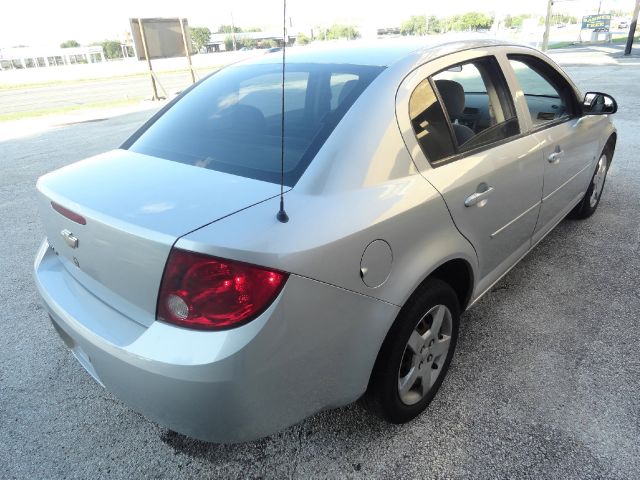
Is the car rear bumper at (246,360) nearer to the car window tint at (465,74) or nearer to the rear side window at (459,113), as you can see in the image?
the rear side window at (459,113)

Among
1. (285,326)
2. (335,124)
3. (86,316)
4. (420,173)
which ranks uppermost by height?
(335,124)

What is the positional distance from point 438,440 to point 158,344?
1265 millimetres

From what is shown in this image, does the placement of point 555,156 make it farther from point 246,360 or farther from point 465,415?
point 246,360

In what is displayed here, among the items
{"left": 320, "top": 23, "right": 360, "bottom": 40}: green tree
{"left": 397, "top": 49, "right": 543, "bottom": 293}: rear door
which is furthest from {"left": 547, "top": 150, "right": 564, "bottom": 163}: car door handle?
{"left": 320, "top": 23, "right": 360, "bottom": 40}: green tree

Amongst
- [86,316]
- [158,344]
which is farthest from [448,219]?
[86,316]

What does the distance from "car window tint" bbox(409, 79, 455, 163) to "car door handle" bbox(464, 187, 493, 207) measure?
213mm

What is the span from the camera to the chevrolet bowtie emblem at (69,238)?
173cm

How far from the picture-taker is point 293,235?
4.64 ft

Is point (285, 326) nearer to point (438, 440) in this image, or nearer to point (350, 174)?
point (350, 174)

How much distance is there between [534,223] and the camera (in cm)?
281

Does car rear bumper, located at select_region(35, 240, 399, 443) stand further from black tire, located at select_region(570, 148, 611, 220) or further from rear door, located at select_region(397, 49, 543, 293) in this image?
black tire, located at select_region(570, 148, 611, 220)

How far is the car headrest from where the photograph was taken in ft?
7.18

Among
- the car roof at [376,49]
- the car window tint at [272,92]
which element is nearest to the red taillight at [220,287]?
the car window tint at [272,92]

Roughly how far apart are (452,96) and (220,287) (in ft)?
5.38
